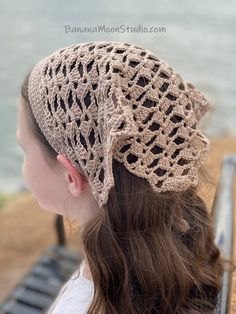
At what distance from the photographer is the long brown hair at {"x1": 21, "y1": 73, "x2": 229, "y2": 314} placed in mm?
1180

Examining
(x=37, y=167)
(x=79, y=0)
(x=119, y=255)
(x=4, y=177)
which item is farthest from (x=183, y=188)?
(x=79, y=0)

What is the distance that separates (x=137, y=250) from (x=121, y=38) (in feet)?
24.8

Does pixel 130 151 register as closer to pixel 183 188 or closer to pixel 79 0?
pixel 183 188

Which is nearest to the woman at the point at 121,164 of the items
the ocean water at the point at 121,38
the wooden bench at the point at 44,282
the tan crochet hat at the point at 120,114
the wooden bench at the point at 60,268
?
the tan crochet hat at the point at 120,114

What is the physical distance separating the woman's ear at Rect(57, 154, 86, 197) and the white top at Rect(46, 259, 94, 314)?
22cm

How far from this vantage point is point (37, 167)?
53.1 inches

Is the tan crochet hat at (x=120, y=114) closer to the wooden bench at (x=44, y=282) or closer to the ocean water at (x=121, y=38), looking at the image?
the wooden bench at (x=44, y=282)

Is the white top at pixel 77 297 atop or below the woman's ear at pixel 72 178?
below

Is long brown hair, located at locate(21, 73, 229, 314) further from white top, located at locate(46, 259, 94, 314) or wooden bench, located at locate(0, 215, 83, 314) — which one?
wooden bench, located at locate(0, 215, 83, 314)

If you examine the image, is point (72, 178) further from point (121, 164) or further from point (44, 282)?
point (44, 282)

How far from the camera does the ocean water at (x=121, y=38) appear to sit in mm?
8992

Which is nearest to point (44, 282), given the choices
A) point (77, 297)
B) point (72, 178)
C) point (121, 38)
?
point (77, 297)

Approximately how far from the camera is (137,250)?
3.98 feet

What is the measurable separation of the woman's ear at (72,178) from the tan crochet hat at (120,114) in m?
0.02
